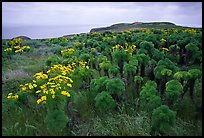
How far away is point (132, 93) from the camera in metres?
6.00

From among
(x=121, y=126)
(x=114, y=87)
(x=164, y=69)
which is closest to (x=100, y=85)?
(x=114, y=87)

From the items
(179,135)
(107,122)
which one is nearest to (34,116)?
(107,122)

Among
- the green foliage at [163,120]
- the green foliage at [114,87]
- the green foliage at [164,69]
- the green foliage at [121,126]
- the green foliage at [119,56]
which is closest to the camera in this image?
the green foliage at [163,120]

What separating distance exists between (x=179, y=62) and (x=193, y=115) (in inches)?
160

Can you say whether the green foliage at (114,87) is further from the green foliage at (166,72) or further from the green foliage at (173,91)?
the green foliage at (166,72)

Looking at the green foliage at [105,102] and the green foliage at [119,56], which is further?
the green foliage at [119,56]

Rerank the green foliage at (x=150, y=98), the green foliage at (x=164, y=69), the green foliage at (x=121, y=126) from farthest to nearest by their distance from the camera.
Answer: the green foliage at (x=164, y=69)
the green foliage at (x=150, y=98)
the green foliage at (x=121, y=126)

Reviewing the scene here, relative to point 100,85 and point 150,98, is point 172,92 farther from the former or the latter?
point 100,85

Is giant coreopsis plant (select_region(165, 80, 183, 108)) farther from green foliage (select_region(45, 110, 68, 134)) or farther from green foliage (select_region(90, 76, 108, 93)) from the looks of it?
green foliage (select_region(45, 110, 68, 134))

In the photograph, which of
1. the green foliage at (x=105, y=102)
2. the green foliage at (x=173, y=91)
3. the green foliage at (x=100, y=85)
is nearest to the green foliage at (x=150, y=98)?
the green foliage at (x=173, y=91)

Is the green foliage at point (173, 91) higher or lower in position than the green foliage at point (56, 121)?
higher

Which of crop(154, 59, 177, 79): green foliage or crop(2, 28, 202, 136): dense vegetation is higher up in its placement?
crop(154, 59, 177, 79): green foliage

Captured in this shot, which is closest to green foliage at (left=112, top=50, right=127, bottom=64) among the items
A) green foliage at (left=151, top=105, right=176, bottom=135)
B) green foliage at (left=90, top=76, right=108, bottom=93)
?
green foliage at (left=90, top=76, right=108, bottom=93)

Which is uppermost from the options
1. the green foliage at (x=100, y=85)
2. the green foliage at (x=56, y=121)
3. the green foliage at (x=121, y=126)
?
the green foliage at (x=100, y=85)
